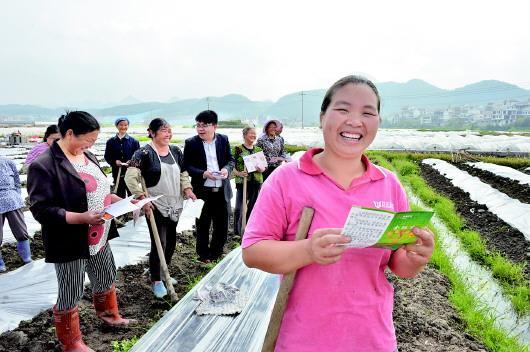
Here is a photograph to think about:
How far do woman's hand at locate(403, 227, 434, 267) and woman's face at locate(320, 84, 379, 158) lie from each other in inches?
12.2

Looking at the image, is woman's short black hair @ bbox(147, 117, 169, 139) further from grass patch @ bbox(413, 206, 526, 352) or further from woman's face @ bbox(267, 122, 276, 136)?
grass patch @ bbox(413, 206, 526, 352)

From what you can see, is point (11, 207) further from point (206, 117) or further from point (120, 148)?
point (206, 117)

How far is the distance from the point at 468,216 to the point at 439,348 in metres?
5.51

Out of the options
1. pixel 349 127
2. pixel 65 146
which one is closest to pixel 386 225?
pixel 349 127

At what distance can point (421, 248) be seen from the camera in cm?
121

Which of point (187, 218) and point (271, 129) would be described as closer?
point (271, 129)

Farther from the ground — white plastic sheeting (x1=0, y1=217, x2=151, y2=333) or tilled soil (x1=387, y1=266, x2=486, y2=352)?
white plastic sheeting (x1=0, y1=217, x2=151, y2=333)

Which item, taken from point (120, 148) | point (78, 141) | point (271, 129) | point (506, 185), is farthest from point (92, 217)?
point (506, 185)

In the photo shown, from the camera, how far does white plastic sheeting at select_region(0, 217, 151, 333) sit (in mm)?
3389

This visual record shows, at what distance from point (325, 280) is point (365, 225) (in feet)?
0.83

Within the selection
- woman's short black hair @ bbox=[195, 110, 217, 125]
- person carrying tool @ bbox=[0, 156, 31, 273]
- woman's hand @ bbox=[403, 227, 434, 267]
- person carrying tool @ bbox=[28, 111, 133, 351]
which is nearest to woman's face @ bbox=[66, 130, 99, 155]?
person carrying tool @ bbox=[28, 111, 133, 351]

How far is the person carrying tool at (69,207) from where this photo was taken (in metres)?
2.43

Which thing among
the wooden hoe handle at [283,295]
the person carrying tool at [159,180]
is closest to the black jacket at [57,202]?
the person carrying tool at [159,180]

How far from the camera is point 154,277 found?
373 centimetres
